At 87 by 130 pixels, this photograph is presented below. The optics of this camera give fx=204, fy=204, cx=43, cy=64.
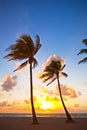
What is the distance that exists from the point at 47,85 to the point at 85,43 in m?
13.6

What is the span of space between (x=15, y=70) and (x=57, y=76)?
1024 centimetres

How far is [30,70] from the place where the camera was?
25797mm

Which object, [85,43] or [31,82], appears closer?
[85,43]

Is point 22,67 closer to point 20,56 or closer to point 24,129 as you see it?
point 20,56

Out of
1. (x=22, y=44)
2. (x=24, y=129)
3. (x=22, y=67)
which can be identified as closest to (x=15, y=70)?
(x=22, y=67)

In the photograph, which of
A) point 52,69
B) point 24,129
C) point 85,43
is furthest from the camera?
point 52,69

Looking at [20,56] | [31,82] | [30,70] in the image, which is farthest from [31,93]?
[20,56]

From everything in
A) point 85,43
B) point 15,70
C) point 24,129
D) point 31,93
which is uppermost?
point 85,43

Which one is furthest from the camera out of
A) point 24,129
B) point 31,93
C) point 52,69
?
point 52,69

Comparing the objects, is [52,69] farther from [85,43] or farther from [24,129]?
[24,129]

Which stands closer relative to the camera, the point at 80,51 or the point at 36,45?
the point at 80,51

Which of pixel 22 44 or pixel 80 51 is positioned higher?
pixel 22 44

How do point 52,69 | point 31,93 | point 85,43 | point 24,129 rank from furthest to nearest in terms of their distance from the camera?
point 52,69 → point 31,93 → point 85,43 → point 24,129

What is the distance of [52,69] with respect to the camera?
33.3 m
